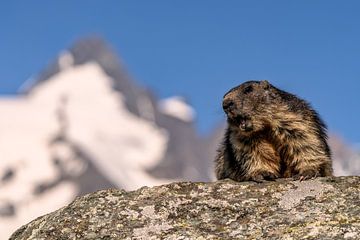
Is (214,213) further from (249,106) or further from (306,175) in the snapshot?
(249,106)

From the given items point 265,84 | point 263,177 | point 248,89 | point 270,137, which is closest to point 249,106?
point 248,89

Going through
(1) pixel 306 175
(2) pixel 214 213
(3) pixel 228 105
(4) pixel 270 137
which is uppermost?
(3) pixel 228 105

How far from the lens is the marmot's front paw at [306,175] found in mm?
10617

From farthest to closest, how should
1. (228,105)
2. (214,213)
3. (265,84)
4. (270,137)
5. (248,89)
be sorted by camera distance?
(265,84), (248,89), (270,137), (228,105), (214,213)

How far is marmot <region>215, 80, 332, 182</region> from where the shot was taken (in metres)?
12.1

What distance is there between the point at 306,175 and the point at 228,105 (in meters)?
2.02

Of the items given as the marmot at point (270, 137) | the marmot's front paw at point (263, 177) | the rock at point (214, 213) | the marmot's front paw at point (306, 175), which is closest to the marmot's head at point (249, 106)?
the marmot at point (270, 137)

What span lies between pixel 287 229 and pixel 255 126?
4.30 m

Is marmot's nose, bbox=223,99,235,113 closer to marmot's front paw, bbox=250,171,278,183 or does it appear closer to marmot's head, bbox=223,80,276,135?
marmot's head, bbox=223,80,276,135

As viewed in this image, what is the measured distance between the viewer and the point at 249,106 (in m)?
12.8

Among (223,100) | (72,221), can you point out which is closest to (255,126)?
(223,100)

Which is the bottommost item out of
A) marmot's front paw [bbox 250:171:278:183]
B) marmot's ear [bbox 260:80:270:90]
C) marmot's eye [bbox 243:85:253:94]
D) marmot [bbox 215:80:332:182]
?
marmot's front paw [bbox 250:171:278:183]

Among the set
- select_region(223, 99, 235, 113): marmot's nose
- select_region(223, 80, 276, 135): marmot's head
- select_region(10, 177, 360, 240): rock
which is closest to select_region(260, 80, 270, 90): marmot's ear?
select_region(223, 80, 276, 135): marmot's head

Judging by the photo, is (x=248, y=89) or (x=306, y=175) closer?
(x=306, y=175)
